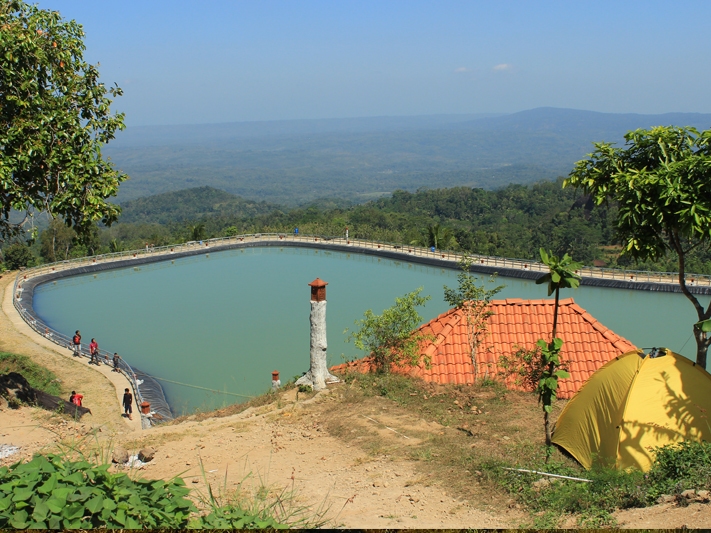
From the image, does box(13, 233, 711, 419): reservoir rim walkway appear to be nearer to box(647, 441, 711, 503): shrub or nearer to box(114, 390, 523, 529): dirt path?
box(114, 390, 523, 529): dirt path

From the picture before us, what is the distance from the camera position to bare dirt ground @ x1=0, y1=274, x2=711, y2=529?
4.92 m

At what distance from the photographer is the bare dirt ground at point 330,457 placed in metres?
4.92

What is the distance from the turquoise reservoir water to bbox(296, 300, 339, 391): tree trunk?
3732 millimetres

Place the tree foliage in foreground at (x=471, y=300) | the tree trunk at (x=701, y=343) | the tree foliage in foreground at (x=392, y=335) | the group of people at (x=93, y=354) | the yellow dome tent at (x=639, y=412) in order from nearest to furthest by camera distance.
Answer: the yellow dome tent at (x=639, y=412) → the tree trunk at (x=701, y=343) → the tree foliage in foreground at (x=392, y=335) → the tree foliage in foreground at (x=471, y=300) → the group of people at (x=93, y=354)

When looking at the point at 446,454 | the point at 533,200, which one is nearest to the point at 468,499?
the point at 446,454

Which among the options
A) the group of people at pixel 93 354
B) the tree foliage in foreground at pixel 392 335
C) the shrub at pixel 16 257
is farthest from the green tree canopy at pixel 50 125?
the shrub at pixel 16 257

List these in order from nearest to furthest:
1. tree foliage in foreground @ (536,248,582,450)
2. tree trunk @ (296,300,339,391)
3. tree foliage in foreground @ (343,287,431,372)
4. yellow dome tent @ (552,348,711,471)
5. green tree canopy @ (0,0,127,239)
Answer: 1. tree foliage in foreground @ (536,248,582,450)
2. yellow dome tent @ (552,348,711,471)
3. green tree canopy @ (0,0,127,239)
4. tree trunk @ (296,300,339,391)
5. tree foliage in foreground @ (343,287,431,372)

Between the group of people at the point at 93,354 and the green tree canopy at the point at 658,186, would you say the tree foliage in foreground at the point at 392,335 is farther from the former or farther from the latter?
the group of people at the point at 93,354

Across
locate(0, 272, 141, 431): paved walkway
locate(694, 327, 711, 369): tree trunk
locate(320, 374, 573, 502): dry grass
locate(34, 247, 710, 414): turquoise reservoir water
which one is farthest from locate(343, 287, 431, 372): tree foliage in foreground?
locate(0, 272, 141, 431): paved walkway

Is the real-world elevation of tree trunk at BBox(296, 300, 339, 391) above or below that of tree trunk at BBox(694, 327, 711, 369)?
Result: below

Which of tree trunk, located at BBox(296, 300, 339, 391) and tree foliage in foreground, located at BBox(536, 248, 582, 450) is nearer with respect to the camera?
tree foliage in foreground, located at BBox(536, 248, 582, 450)

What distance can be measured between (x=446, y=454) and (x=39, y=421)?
5966 millimetres

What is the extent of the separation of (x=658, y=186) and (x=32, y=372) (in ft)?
45.4

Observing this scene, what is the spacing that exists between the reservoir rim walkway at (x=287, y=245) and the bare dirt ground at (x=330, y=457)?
5684mm
